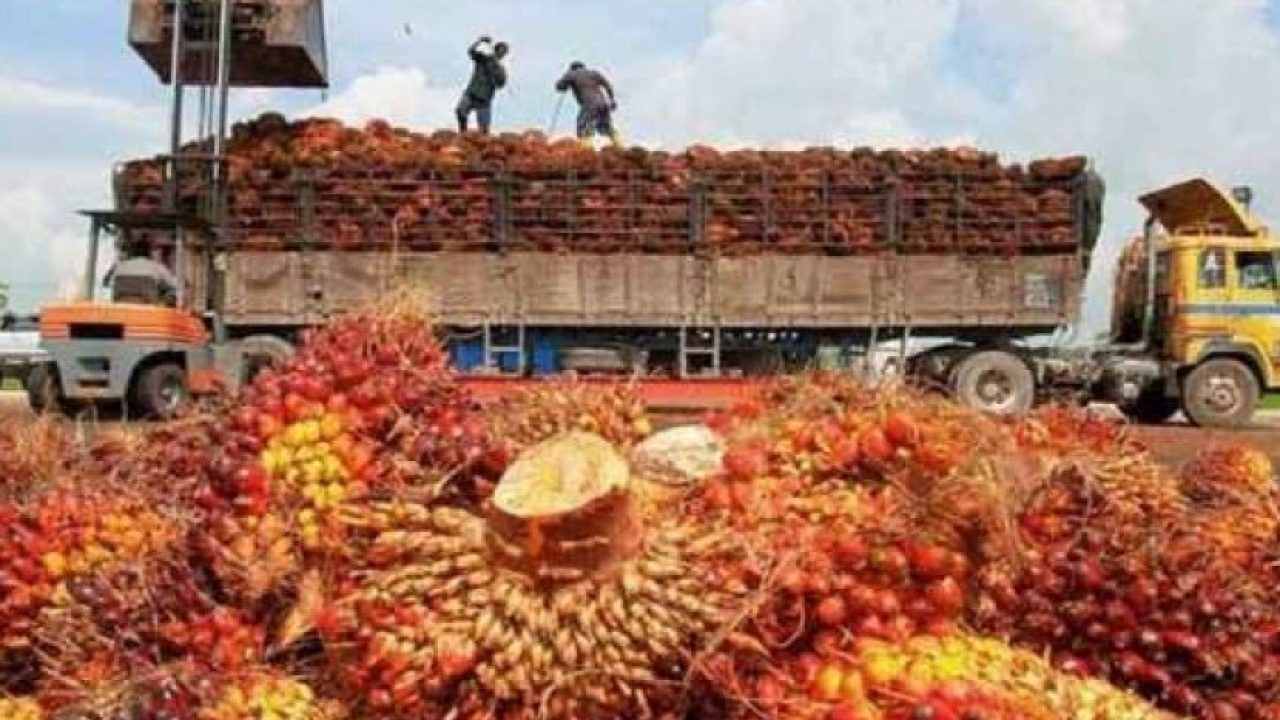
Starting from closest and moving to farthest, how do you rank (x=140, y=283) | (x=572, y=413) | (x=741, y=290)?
(x=572, y=413) → (x=140, y=283) → (x=741, y=290)

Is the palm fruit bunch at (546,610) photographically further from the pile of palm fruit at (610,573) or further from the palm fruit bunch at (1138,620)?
the palm fruit bunch at (1138,620)

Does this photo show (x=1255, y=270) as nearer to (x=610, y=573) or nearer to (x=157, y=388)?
(x=157, y=388)

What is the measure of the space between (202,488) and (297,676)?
1.31 feet

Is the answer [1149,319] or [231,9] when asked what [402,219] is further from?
[1149,319]

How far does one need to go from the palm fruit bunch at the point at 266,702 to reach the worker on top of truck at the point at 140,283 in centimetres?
1630

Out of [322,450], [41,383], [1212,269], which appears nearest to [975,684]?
[322,450]

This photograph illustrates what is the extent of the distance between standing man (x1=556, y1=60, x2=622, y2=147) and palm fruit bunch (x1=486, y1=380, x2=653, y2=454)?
60.9 ft

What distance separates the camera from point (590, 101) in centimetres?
2203

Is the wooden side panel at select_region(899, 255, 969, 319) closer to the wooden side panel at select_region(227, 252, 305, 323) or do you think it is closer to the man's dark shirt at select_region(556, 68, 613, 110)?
the man's dark shirt at select_region(556, 68, 613, 110)

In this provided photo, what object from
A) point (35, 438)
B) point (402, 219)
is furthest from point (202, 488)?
point (402, 219)

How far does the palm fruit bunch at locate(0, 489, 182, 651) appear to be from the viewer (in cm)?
294

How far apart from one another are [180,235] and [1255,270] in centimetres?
1274

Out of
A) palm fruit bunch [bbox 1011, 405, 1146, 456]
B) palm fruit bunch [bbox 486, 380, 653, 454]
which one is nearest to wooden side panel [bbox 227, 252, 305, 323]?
palm fruit bunch [bbox 486, 380, 653, 454]

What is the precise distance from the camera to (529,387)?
11.9ft
